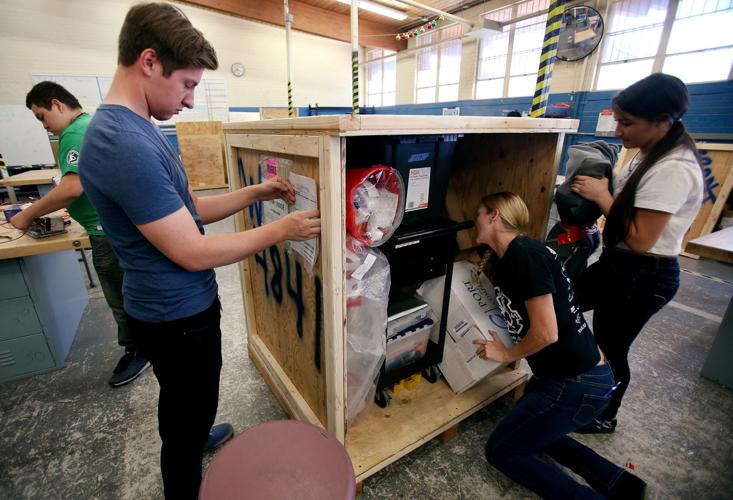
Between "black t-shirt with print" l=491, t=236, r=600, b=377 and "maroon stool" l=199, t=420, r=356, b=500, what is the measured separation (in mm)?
794

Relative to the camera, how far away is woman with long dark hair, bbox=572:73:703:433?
1.18 m

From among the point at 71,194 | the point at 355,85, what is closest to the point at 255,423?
the point at 71,194

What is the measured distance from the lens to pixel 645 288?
52.3 inches

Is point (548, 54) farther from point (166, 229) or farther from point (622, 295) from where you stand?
point (166, 229)

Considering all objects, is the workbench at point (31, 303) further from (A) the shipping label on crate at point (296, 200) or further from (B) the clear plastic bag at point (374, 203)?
(B) the clear plastic bag at point (374, 203)

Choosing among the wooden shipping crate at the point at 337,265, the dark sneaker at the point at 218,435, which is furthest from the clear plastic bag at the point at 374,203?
the dark sneaker at the point at 218,435

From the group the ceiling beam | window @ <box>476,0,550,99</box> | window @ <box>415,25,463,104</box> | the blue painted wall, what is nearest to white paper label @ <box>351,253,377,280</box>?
the blue painted wall

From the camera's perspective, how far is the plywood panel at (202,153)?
4930mm

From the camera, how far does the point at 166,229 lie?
78 centimetres

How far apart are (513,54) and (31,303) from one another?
29.1 feet

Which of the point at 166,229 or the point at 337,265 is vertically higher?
the point at 166,229

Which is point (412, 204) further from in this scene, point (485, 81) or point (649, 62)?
point (485, 81)

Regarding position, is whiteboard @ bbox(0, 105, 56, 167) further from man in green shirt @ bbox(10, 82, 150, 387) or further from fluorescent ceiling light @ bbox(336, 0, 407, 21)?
fluorescent ceiling light @ bbox(336, 0, 407, 21)

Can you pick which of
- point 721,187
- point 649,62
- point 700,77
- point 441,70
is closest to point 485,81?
point 441,70
